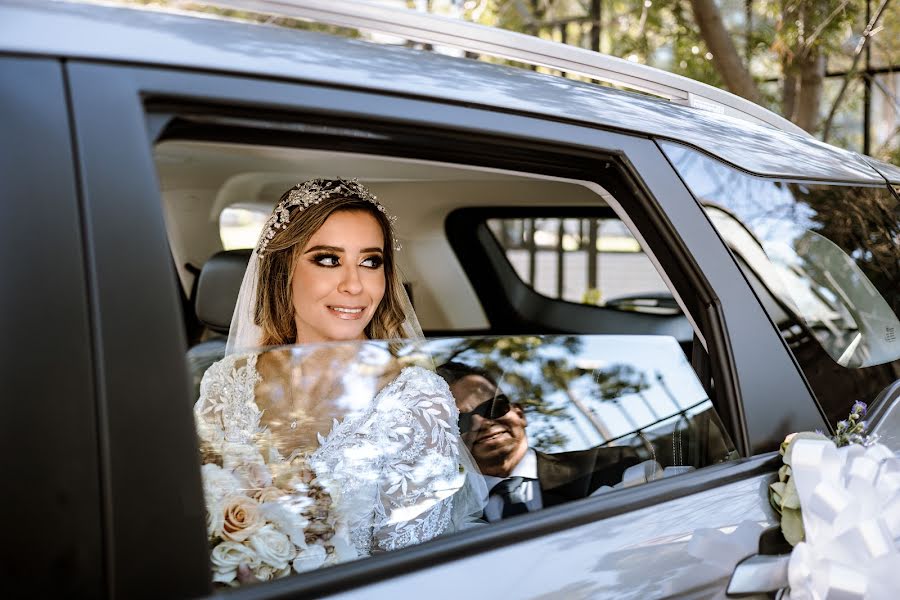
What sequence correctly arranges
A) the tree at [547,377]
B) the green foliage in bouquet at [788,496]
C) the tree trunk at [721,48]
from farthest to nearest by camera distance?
1. the tree trunk at [721,48]
2. the tree at [547,377]
3. the green foliage in bouquet at [788,496]

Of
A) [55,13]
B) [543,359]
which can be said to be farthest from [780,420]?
[55,13]

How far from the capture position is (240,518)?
1426 millimetres

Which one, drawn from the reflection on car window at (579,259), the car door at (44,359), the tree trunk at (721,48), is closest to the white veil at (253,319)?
the car door at (44,359)

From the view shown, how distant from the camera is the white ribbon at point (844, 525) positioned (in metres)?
1.37

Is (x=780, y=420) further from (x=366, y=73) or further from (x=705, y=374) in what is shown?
(x=366, y=73)

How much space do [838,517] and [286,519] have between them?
2.82 ft

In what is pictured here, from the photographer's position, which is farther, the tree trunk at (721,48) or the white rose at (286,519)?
the tree trunk at (721,48)

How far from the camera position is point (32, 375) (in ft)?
2.94

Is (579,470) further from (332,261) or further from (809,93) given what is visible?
(809,93)

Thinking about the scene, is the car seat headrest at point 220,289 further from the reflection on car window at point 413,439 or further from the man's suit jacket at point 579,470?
the man's suit jacket at point 579,470

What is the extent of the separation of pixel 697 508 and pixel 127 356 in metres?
0.90

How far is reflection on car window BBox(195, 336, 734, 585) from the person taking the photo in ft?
4.69

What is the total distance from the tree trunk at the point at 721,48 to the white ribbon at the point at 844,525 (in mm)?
3889

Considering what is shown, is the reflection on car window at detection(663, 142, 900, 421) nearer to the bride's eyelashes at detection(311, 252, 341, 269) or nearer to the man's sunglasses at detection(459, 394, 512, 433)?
the man's sunglasses at detection(459, 394, 512, 433)
